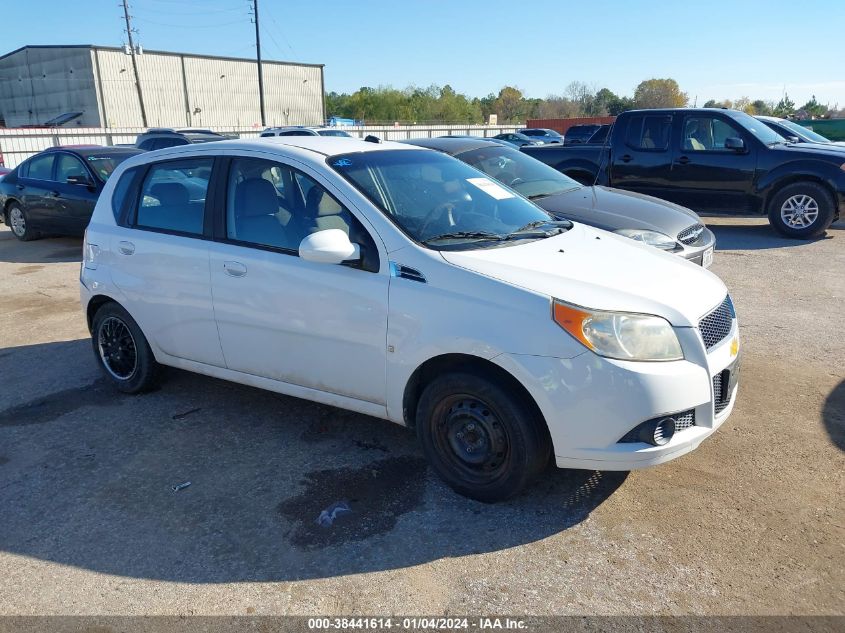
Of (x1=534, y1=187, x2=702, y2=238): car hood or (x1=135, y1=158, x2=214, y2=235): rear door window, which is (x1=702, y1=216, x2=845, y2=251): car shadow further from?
(x1=135, y1=158, x2=214, y2=235): rear door window

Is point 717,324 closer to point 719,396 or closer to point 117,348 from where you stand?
point 719,396

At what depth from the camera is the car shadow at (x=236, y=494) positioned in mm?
3086

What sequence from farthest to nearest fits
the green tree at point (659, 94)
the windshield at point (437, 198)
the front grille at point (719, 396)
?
the green tree at point (659, 94) → the windshield at point (437, 198) → the front grille at point (719, 396)

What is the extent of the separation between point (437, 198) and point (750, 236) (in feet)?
28.7

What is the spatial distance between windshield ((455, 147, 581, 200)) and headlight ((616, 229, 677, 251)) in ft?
4.32

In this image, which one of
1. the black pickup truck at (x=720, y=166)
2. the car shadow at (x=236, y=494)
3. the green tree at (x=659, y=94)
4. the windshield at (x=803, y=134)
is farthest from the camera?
the green tree at (x=659, y=94)

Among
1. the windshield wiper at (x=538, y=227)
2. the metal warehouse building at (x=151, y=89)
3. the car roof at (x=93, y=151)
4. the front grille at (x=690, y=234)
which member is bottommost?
the front grille at (x=690, y=234)

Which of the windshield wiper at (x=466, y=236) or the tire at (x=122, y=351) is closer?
the windshield wiper at (x=466, y=236)

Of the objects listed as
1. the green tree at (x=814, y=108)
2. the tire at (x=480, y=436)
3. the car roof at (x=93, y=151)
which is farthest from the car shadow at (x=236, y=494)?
the green tree at (x=814, y=108)

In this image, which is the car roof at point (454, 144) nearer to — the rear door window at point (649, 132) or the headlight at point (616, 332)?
the rear door window at point (649, 132)

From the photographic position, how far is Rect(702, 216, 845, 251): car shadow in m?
10.1

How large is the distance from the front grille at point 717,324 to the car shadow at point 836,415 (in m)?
1.18

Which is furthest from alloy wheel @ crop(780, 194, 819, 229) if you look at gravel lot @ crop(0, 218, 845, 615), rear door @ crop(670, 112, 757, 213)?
gravel lot @ crop(0, 218, 845, 615)

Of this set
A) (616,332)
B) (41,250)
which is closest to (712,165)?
(616,332)
